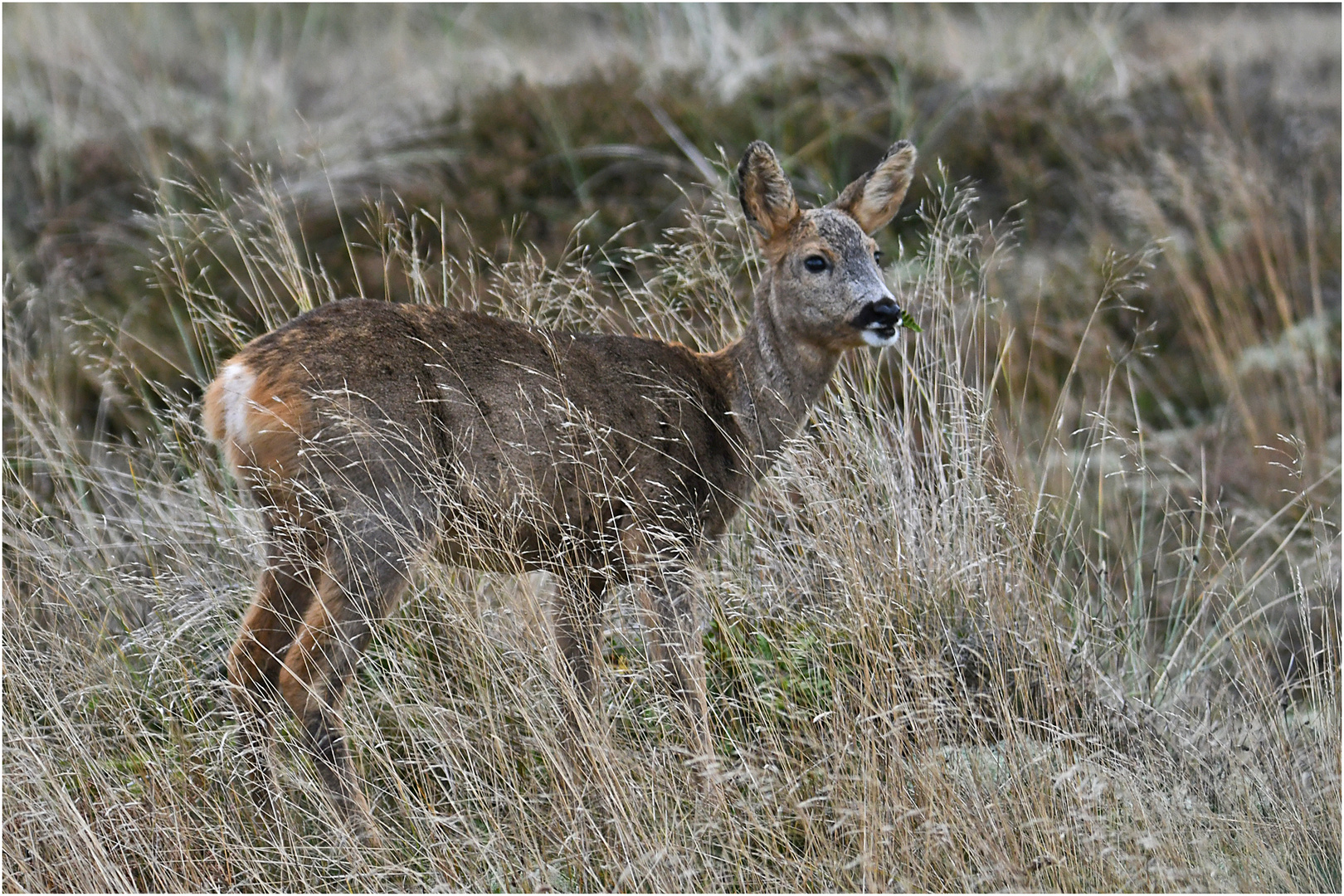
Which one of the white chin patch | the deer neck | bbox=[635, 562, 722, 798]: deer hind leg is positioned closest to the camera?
bbox=[635, 562, 722, 798]: deer hind leg

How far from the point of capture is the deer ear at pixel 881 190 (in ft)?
14.1

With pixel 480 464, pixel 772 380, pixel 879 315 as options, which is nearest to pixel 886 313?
pixel 879 315

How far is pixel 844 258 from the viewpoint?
4141 mm

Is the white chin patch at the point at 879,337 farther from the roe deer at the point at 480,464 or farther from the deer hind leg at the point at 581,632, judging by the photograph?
the deer hind leg at the point at 581,632

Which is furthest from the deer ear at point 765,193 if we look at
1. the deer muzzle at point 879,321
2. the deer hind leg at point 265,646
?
the deer hind leg at point 265,646

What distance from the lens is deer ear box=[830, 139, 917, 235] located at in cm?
430

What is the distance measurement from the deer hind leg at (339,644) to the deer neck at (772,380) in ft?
4.26

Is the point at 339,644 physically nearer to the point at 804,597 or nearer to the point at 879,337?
the point at 804,597

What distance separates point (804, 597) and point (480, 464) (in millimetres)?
1188

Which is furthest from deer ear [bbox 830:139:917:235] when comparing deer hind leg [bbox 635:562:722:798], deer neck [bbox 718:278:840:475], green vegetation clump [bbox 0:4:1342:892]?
deer hind leg [bbox 635:562:722:798]

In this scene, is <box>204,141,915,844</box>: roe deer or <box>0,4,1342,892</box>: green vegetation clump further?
<box>204,141,915,844</box>: roe deer

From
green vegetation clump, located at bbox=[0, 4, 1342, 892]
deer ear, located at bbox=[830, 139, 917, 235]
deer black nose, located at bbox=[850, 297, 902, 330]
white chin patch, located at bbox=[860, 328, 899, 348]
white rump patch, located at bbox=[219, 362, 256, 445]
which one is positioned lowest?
green vegetation clump, located at bbox=[0, 4, 1342, 892]

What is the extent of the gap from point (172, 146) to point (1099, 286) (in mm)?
6464

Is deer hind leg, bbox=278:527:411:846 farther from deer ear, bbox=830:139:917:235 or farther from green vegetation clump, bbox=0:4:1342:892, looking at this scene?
deer ear, bbox=830:139:917:235
